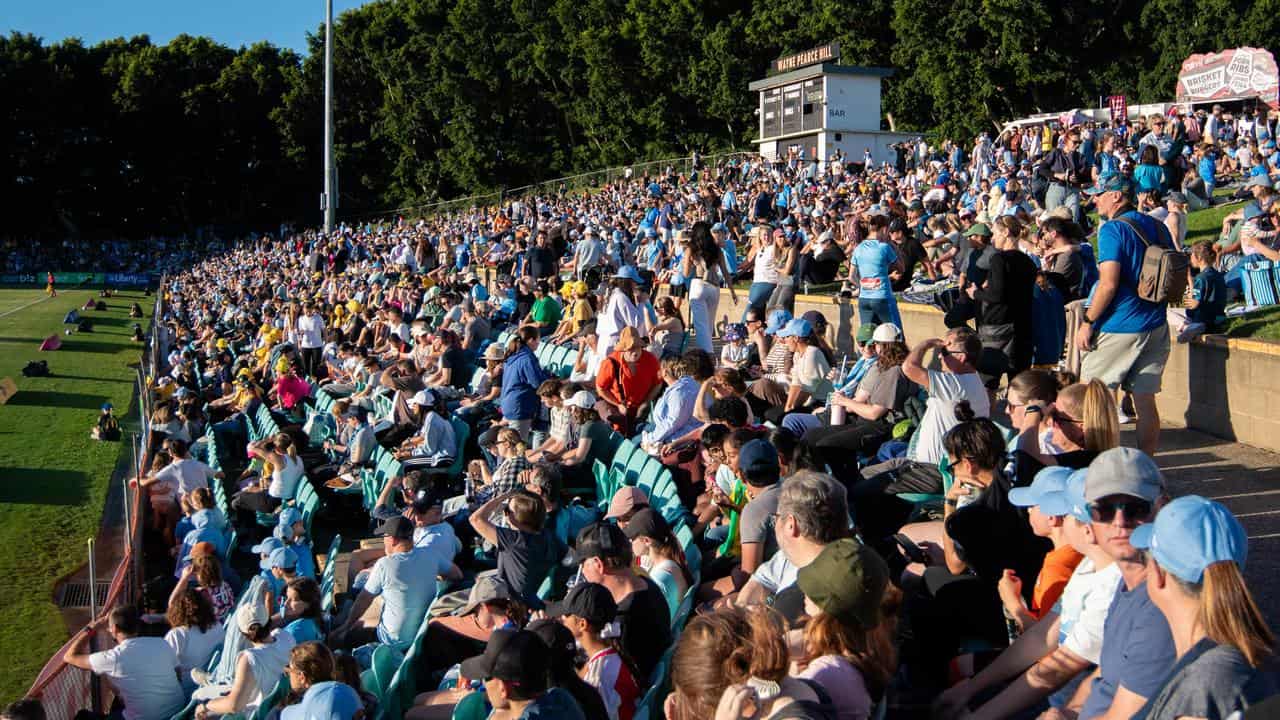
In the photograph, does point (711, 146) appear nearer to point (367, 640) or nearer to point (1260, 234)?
point (1260, 234)

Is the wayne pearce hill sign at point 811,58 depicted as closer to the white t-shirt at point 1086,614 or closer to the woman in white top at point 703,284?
the woman in white top at point 703,284

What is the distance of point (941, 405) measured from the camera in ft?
20.1

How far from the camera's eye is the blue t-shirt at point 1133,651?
2.88 meters

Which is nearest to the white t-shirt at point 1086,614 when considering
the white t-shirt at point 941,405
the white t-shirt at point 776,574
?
the white t-shirt at point 776,574

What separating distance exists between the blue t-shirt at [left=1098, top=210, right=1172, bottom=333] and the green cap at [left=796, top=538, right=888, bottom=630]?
135 inches

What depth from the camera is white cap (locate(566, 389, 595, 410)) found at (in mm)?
8367

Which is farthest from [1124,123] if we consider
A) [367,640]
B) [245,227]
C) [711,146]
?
[245,227]

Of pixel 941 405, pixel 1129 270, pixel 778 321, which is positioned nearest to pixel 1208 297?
pixel 1129 270

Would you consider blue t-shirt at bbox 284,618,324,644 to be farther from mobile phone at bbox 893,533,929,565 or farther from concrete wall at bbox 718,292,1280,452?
concrete wall at bbox 718,292,1280,452

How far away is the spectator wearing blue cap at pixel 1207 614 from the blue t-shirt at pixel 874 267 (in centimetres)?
704

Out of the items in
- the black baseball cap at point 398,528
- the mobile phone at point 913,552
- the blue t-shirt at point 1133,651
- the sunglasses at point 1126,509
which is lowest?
the black baseball cap at point 398,528

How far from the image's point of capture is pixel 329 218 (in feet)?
132

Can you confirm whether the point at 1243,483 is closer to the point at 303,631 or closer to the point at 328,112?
the point at 303,631

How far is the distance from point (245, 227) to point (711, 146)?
112 feet
